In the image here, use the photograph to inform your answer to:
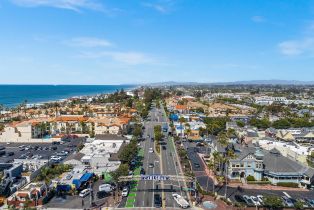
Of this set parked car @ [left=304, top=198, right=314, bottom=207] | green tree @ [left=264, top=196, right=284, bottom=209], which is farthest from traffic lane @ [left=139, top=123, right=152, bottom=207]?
parked car @ [left=304, top=198, right=314, bottom=207]

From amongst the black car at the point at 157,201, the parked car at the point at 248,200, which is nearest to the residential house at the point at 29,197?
the black car at the point at 157,201

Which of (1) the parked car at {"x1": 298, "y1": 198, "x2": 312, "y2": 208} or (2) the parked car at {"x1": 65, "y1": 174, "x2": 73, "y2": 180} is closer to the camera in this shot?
(1) the parked car at {"x1": 298, "y1": 198, "x2": 312, "y2": 208}

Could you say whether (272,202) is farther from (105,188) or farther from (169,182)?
(105,188)

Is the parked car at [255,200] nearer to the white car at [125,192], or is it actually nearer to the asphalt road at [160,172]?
the asphalt road at [160,172]

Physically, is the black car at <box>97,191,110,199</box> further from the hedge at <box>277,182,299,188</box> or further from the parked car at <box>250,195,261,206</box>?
the hedge at <box>277,182,299,188</box>

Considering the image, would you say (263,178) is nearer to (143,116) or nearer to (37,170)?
(37,170)

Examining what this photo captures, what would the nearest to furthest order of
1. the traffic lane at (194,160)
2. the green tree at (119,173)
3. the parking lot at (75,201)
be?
the parking lot at (75,201) < the green tree at (119,173) < the traffic lane at (194,160)
